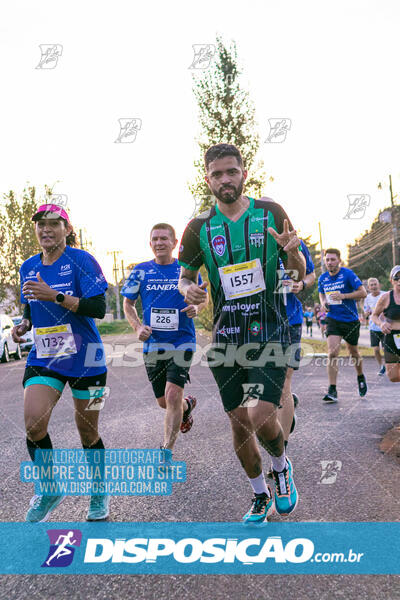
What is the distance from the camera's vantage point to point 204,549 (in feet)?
10.3

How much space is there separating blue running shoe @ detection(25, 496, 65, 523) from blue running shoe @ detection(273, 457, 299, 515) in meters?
1.47

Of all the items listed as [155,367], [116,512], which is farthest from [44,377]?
[155,367]

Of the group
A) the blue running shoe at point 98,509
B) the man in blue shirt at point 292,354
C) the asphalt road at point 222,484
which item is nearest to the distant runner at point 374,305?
the asphalt road at point 222,484

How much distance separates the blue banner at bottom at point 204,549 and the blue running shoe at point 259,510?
0.05 m

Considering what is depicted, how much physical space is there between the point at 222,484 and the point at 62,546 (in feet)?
4.87

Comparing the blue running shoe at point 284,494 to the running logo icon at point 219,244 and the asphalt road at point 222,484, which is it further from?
the running logo icon at point 219,244

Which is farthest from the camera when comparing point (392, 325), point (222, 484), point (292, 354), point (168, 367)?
point (392, 325)

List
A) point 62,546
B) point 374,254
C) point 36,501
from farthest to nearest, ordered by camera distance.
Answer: point 374,254 < point 36,501 < point 62,546

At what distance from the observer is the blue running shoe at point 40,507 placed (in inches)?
141

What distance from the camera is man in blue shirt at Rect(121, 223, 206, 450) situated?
17.2ft

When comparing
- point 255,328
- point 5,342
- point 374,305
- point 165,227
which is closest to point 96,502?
point 255,328

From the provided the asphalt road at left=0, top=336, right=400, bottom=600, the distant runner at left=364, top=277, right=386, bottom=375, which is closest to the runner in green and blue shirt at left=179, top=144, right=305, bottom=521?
the asphalt road at left=0, top=336, right=400, bottom=600

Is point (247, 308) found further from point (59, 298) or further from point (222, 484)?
point (222, 484)

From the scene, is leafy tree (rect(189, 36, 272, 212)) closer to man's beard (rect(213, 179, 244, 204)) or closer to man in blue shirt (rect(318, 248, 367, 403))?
man in blue shirt (rect(318, 248, 367, 403))
